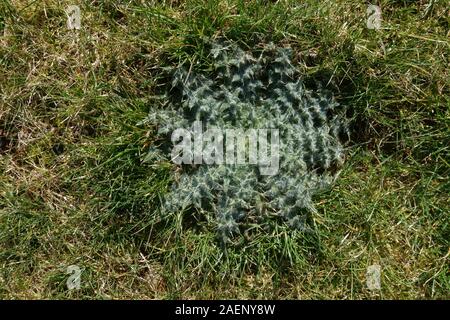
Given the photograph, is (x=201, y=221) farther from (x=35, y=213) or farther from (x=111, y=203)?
(x=35, y=213)

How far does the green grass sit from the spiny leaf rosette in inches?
2.8

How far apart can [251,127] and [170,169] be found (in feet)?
1.40

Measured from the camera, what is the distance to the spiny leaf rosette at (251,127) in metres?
2.69

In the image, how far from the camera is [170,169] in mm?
2742

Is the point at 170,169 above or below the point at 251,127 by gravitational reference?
below

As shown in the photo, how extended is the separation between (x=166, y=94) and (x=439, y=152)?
1.33m

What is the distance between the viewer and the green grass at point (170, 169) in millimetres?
2738

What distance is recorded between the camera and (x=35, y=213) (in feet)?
9.21

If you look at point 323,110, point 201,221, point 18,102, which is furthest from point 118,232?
point 323,110

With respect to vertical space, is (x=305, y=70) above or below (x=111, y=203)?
above

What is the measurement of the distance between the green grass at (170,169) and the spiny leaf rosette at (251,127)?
2.8 inches

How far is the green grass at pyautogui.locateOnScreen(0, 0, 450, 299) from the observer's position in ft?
8.98

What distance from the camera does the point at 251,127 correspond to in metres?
2.70

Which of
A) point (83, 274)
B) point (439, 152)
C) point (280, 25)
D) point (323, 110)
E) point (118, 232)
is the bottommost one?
point (83, 274)
